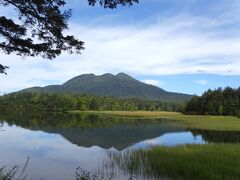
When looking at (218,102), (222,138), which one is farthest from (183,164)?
(218,102)

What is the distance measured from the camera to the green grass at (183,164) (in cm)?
2059

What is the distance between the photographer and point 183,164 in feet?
77.4

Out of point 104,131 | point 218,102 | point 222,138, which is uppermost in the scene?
point 218,102

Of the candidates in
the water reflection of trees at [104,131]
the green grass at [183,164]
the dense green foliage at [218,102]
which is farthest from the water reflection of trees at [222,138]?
the dense green foliage at [218,102]

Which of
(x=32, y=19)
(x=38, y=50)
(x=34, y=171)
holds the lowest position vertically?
(x=34, y=171)

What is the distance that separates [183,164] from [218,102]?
12214 centimetres

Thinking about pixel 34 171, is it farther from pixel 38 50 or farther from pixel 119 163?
pixel 38 50

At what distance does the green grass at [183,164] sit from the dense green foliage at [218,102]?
110948 mm

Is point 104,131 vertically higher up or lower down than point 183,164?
higher up

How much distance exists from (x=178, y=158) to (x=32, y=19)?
16.8 m

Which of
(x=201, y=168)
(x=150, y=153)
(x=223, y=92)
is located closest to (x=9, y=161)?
(x=150, y=153)

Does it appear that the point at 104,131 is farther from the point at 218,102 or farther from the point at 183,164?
the point at 218,102

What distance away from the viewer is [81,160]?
30.4 m

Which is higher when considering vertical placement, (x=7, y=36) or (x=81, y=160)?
(x=7, y=36)
